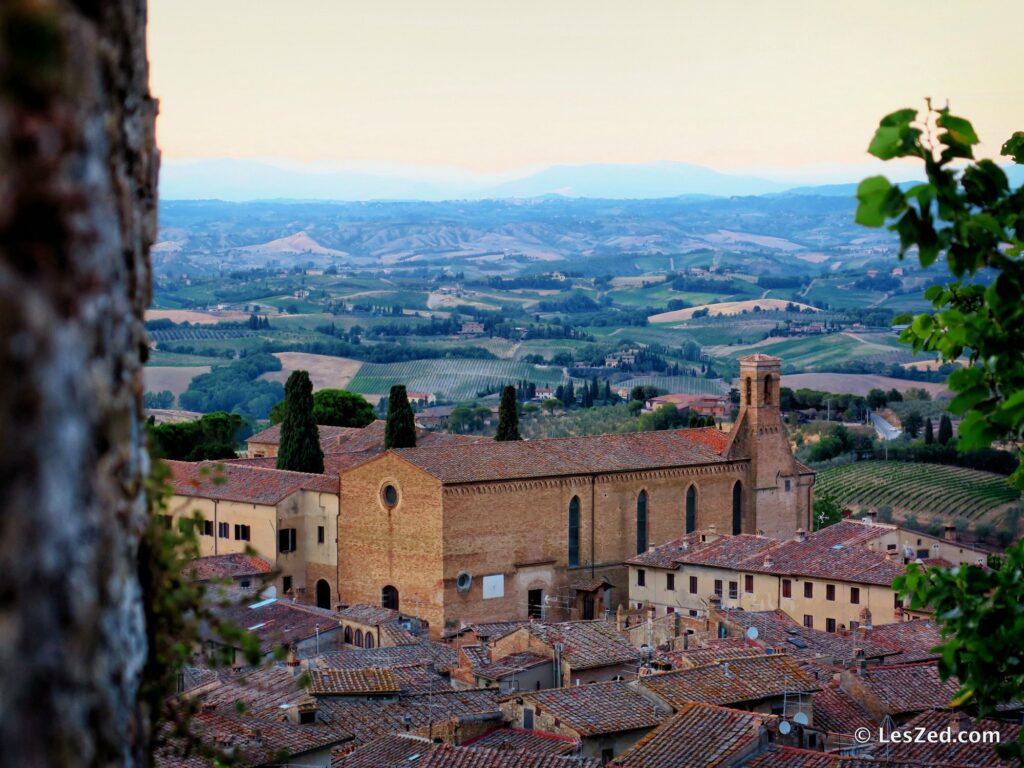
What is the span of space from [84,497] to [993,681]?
3.89 meters

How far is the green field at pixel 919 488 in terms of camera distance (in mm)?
53781

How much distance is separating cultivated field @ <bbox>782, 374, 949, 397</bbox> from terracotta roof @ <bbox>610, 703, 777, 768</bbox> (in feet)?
309

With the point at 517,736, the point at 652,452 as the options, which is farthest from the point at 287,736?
the point at 652,452

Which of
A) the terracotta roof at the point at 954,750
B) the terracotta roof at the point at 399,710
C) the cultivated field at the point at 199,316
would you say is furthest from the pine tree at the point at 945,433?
the cultivated field at the point at 199,316

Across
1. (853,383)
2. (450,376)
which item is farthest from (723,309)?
(853,383)

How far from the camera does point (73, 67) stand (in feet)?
8.43

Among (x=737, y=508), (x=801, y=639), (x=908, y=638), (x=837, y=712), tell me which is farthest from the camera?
(x=737, y=508)

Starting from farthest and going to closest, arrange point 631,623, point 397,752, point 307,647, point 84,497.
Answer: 1. point 631,623
2. point 307,647
3. point 397,752
4. point 84,497

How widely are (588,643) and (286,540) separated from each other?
48.6 ft

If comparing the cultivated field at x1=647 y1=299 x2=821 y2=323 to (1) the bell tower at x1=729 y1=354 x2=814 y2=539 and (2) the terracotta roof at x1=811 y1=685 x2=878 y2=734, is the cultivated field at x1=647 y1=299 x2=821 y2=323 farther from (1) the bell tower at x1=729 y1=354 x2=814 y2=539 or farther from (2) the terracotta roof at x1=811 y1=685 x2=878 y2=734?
(2) the terracotta roof at x1=811 y1=685 x2=878 y2=734

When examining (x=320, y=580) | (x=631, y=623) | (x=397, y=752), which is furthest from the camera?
(x=320, y=580)

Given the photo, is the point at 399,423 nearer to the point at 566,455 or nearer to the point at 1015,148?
the point at 566,455

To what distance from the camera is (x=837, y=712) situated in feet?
70.6

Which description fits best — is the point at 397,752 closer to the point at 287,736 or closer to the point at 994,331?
the point at 287,736
